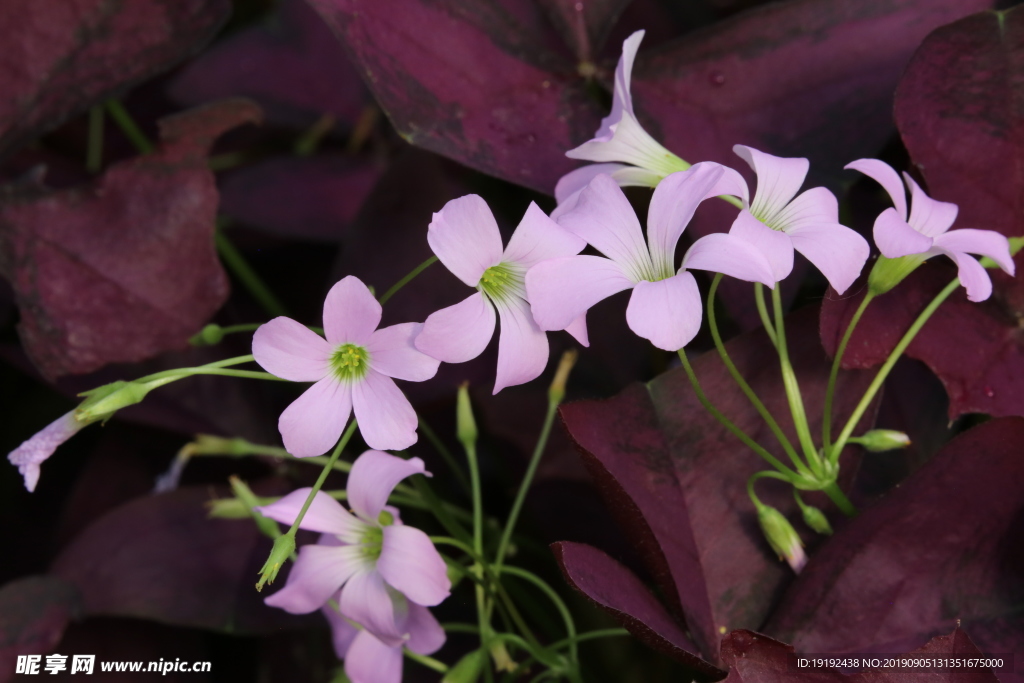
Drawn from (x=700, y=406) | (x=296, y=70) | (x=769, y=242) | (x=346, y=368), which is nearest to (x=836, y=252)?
(x=769, y=242)

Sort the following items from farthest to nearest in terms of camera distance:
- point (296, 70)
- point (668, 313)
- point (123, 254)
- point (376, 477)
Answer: point (296, 70)
point (123, 254)
point (376, 477)
point (668, 313)

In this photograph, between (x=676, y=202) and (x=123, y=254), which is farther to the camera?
(x=123, y=254)

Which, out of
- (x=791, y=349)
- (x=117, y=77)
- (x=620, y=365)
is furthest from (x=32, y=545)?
(x=791, y=349)

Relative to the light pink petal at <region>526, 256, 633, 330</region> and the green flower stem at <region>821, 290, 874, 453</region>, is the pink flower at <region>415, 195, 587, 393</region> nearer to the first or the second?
the light pink petal at <region>526, 256, 633, 330</region>

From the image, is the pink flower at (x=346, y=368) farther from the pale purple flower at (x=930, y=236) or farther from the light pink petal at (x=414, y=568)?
the pale purple flower at (x=930, y=236)

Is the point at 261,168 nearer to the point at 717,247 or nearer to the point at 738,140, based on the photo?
the point at 738,140

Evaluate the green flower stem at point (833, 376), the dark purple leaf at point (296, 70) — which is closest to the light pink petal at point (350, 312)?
the green flower stem at point (833, 376)

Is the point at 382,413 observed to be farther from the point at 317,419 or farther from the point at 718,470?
the point at 718,470
